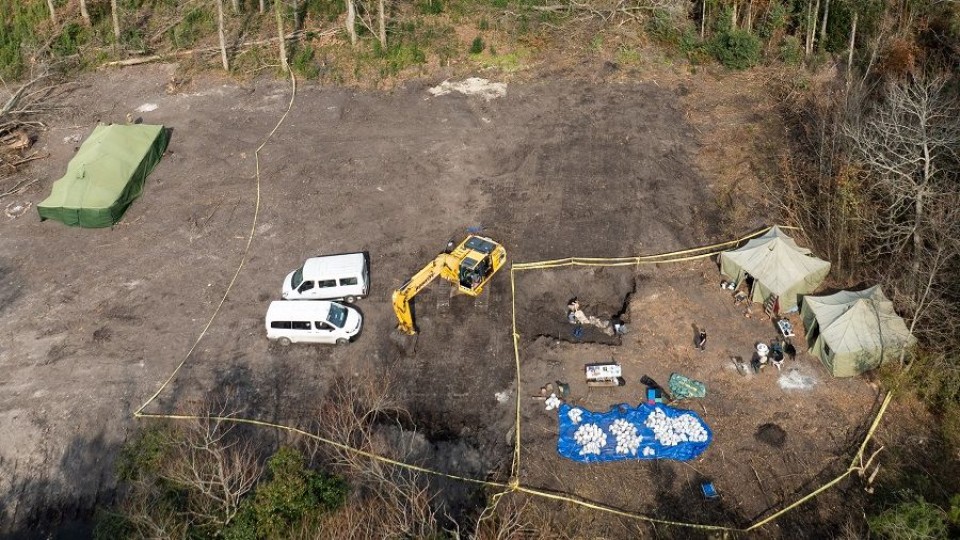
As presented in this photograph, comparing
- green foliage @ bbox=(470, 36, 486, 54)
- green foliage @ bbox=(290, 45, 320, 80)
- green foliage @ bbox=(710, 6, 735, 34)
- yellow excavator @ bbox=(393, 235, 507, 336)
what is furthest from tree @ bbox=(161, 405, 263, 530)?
green foliage @ bbox=(710, 6, 735, 34)

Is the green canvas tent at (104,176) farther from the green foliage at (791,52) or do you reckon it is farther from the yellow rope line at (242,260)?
the green foliage at (791,52)

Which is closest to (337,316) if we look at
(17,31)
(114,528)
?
(114,528)

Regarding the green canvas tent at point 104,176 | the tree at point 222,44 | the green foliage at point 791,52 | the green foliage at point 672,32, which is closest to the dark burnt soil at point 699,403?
the green foliage at point 791,52

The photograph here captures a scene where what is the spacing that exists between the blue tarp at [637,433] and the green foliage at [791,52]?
2416 centimetres

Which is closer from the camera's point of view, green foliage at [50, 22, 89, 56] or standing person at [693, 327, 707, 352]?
standing person at [693, 327, 707, 352]

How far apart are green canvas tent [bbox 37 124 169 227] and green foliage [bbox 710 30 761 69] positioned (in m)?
30.0

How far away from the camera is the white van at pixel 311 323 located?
78.6ft

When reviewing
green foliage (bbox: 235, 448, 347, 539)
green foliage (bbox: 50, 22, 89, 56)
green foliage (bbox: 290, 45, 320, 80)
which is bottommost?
green foliage (bbox: 235, 448, 347, 539)

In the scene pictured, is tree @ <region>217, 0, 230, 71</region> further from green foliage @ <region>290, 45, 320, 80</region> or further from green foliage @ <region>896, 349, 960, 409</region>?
green foliage @ <region>896, 349, 960, 409</region>

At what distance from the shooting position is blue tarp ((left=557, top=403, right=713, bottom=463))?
20672 mm

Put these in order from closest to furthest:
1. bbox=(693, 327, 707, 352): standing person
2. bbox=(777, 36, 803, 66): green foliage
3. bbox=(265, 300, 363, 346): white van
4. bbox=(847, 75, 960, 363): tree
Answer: bbox=(847, 75, 960, 363): tree < bbox=(693, 327, 707, 352): standing person < bbox=(265, 300, 363, 346): white van < bbox=(777, 36, 803, 66): green foliage

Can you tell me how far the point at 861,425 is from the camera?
21.3 m

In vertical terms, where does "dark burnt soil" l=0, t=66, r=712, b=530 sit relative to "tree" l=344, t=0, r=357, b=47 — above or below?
below

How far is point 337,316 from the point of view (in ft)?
79.5
